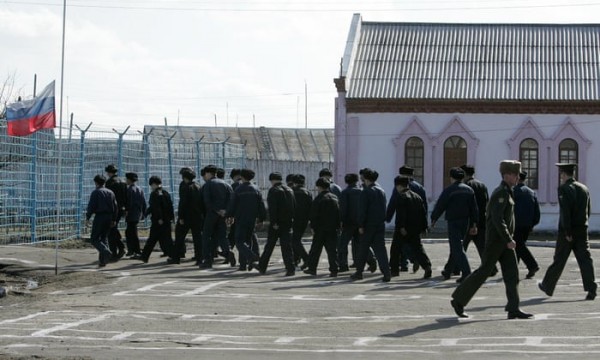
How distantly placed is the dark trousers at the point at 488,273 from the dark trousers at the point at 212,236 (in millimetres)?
8714

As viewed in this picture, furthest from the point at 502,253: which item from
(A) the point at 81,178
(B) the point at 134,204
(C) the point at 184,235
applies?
(A) the point at 81,178

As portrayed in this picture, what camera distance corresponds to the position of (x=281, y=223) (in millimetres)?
21578

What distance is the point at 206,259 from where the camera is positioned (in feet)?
75.2

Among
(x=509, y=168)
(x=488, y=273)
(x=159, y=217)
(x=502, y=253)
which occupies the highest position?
(x=509, y=168)

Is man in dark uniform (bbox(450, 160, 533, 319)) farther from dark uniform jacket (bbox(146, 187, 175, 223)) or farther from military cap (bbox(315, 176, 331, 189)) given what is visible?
dark uniform jacket (bbox(146, 187, 175, 223))

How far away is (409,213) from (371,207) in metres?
0.68

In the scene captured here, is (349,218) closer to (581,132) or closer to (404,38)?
(581,132)

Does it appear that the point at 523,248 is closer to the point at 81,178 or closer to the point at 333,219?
the point at 333,219

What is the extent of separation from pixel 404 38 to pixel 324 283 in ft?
87.5

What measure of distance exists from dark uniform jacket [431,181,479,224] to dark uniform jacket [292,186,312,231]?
309cm

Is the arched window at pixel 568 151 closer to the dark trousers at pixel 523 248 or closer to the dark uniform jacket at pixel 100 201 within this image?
the dark trousers at pixel 523 248

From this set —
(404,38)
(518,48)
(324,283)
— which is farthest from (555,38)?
(324,283)

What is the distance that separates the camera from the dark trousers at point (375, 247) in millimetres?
20516

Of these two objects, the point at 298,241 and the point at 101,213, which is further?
the point at 101,213
